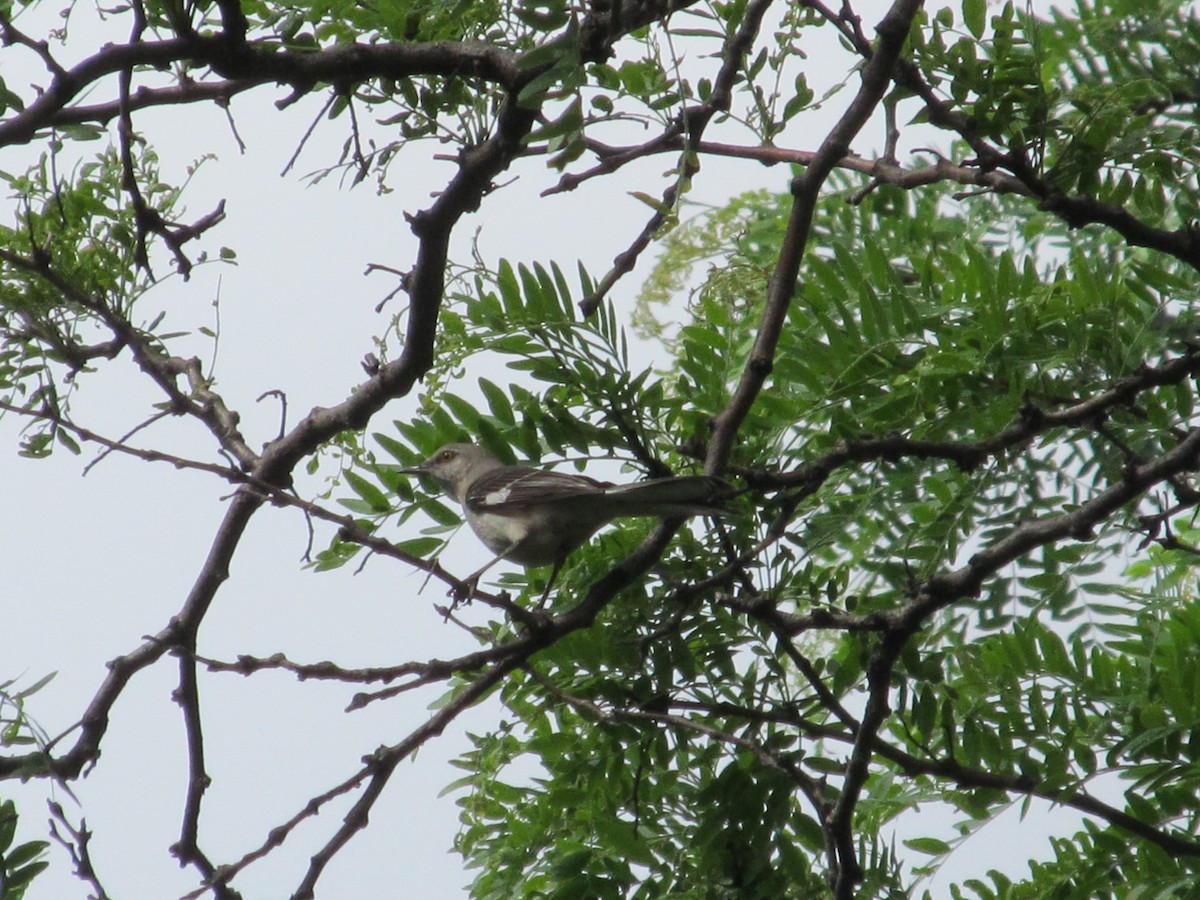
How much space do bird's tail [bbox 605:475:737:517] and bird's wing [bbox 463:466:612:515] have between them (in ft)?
0.87

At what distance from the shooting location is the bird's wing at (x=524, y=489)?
3809mm

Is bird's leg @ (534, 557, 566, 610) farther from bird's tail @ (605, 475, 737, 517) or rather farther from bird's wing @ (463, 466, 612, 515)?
bird's tail @ (605, 475, 737, 517)

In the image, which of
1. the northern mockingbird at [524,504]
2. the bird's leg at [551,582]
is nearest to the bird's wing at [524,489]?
the northern mockingbird at [524,504]

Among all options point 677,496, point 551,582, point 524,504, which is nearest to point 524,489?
point 524,504

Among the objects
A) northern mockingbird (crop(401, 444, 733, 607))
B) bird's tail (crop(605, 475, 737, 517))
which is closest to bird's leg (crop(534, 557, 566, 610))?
Result: northern mockingbird (crop(401, 444, 733, 607))

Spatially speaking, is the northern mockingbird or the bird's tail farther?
the northern mockingbird

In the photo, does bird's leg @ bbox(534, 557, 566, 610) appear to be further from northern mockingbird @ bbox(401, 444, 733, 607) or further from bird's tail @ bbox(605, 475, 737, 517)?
bird's tail @ bbox(605, 475, 737, 517)

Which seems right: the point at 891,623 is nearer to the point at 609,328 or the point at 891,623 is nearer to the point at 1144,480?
the point at 1144,480

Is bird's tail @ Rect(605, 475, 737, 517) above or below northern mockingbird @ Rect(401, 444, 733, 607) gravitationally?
below

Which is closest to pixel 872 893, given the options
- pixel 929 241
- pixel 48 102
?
pixel 929 241

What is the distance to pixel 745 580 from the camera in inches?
128

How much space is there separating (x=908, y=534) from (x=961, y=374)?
0.45 m

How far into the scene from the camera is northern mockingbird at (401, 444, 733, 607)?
374 cm

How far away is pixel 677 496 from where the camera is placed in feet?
10.6
